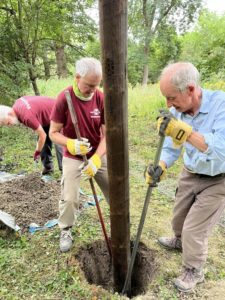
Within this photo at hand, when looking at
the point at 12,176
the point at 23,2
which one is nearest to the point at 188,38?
the point at 23,2

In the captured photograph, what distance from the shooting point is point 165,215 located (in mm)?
3510

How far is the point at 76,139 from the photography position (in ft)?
8.56

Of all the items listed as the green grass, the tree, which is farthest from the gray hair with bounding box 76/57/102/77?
the tree

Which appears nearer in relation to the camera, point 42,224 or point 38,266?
point 38,266

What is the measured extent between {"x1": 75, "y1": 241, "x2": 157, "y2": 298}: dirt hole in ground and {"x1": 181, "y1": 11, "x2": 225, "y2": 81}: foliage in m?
11.6

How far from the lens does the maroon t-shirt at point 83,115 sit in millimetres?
2557

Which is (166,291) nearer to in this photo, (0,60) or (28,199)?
(28,199)

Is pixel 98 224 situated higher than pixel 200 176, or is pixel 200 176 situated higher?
pixel 200 176

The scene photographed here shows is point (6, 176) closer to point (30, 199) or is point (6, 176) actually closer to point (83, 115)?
point (30, 199)

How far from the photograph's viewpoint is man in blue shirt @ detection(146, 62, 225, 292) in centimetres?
182

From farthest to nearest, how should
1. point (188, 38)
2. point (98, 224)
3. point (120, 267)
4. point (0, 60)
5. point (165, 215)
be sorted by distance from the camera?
point (188, 38) < point (0, 60) < point (165, 215) < point (98, 224) < point (120, 267)

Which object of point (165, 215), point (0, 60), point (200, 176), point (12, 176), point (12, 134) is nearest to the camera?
point (200, 176)

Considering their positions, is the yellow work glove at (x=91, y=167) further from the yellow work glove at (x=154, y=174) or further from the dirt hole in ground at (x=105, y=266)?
the dirt hole in ground at (x=105, y=266)

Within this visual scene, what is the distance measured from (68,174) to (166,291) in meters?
1.27
